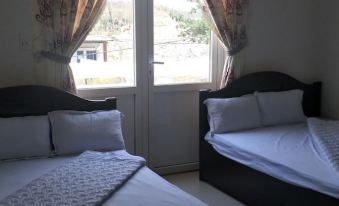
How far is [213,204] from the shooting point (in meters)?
3.21

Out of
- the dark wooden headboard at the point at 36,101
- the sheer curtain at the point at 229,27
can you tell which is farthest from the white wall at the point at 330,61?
the dark wooden headboard at the point at 36,101

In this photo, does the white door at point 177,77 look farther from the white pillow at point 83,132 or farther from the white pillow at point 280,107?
the white pillow at point 83,132

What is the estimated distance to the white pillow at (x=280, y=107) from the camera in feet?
12.2

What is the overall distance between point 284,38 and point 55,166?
2.68 m

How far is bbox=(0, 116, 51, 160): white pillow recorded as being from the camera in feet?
8.96

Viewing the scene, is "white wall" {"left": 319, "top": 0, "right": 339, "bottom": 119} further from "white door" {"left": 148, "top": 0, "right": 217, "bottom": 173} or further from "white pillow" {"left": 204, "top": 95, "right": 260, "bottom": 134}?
"white door" {"left": 148, "top": 0, "right": 217, "bottom": 173}

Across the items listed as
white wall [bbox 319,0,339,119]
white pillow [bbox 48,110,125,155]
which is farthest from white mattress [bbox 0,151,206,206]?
white wall [bbox 319,0,339,119]

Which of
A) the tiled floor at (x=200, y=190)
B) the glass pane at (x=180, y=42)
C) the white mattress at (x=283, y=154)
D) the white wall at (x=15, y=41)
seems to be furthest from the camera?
the glass pane at (x=180, y=42)

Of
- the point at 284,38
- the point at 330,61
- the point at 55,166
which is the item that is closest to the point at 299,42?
the point at 284,38

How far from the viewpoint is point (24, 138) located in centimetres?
279

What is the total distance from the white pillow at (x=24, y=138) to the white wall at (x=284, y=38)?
2006 millimetres

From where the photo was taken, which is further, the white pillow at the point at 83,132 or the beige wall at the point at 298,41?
the beige wall at the point at 298,41

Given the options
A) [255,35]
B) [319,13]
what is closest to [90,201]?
[255,35]

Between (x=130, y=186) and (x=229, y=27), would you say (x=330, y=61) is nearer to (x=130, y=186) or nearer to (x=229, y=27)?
(x=229, y=27)
